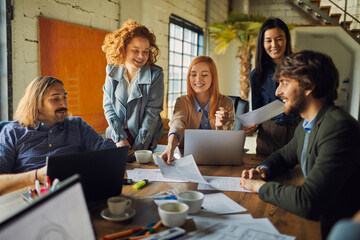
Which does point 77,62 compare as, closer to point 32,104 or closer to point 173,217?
point 32,104

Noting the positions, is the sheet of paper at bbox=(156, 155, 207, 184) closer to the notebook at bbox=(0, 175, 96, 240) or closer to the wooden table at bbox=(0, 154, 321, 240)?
the wooden table at bbox=(0, 154, 321, 240)

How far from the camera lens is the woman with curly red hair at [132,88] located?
2.07 m

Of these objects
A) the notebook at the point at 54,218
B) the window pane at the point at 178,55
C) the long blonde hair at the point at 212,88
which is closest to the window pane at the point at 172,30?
the window pane at the point at 178,55

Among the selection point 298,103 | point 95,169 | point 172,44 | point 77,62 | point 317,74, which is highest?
point 172,44

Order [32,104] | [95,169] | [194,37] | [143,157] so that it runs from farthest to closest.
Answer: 1. [194,37]
2. [143,157]
3. [32,104]
4. [95,169]

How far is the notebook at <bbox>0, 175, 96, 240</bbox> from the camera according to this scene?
0.52 m

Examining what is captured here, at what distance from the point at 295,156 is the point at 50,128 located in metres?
1.26

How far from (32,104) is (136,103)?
0.71 m

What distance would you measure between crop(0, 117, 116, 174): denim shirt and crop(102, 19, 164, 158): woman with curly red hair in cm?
36

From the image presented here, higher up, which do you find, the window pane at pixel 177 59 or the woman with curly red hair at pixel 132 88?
the window pane at pixel 177 59

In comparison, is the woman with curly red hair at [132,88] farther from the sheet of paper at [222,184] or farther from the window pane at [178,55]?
the window pane at [178,55]

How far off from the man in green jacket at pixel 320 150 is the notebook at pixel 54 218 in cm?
69

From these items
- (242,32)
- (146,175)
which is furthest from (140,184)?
(242,32)

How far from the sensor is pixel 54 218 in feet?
2.00
